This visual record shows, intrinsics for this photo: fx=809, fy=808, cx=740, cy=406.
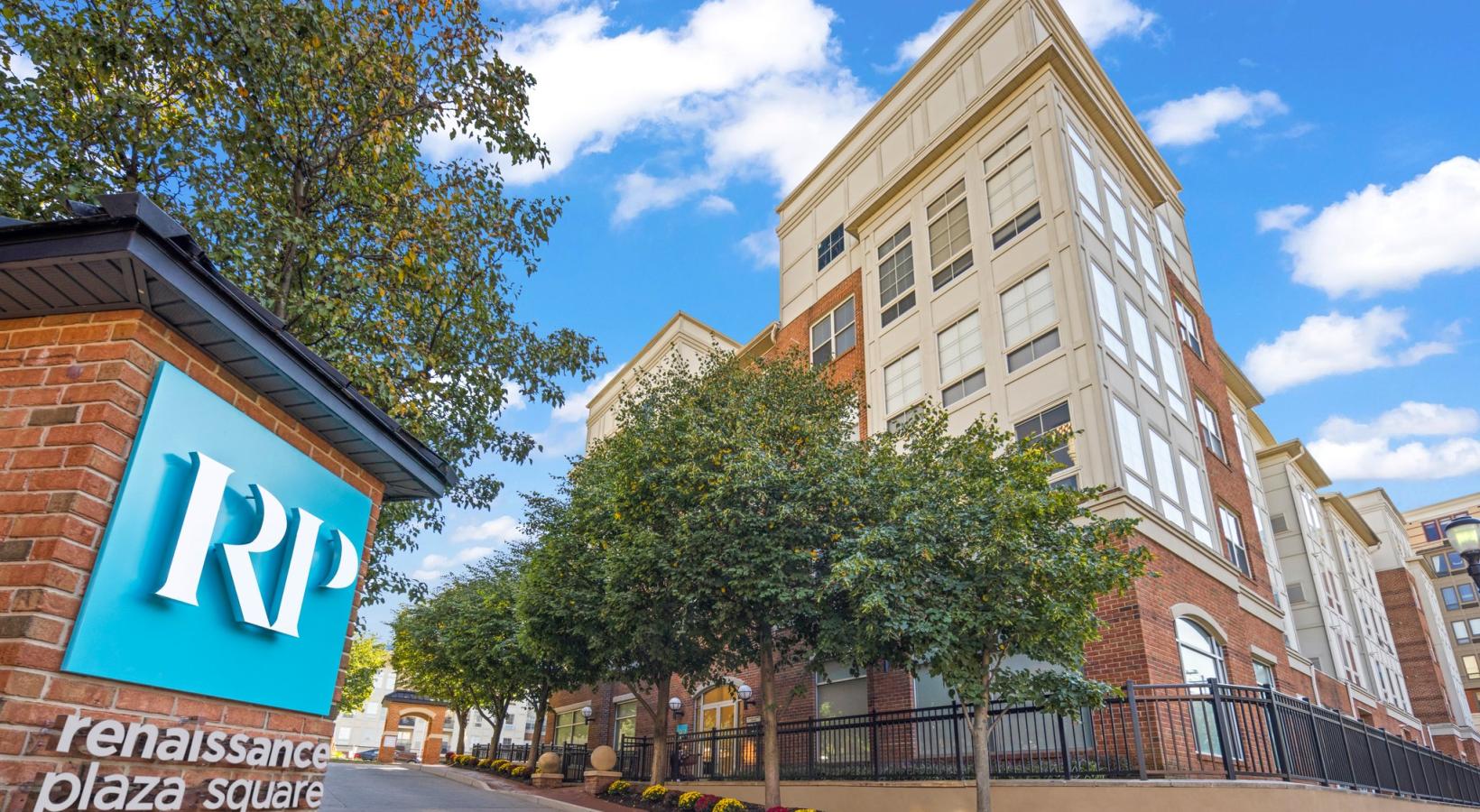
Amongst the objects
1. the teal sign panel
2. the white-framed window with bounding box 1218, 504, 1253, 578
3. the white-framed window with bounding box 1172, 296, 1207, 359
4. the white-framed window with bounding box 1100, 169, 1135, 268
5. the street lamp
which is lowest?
the teal sign panel

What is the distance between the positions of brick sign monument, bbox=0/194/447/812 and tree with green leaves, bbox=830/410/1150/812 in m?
7.91

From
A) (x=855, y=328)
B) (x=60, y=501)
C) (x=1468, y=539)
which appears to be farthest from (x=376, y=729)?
(x=60, y=501)

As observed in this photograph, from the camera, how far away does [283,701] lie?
12.2 feet

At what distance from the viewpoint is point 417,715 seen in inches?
1656

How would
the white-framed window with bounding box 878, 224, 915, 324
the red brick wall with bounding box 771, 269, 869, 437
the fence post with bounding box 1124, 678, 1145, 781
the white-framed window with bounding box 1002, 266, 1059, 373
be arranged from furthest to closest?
the red brick wall with bounding box 771, 269, 869, 437
the white-framed window with bounding box 878, 224, 915, 324
the white-framed window with bounding box 1002, 266, 1059, 373
the fence post with bounding box 1124, 678, 1145, 781

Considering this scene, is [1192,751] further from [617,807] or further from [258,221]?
[258,221]

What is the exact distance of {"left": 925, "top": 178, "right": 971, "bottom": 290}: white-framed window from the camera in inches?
839

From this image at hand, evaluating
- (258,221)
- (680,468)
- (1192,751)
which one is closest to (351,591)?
(258,221)

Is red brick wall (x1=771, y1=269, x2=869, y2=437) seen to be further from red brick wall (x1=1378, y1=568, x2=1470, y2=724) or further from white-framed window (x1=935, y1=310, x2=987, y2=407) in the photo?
red brick wall (x1=1378, y1=568, x2=1470, y2=724)

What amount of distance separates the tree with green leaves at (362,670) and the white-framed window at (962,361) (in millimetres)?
42438

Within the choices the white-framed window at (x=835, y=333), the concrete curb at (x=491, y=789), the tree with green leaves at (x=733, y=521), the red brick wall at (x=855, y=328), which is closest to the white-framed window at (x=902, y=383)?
the red brick wall at (x=855, y=328)

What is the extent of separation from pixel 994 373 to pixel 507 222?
496 inches

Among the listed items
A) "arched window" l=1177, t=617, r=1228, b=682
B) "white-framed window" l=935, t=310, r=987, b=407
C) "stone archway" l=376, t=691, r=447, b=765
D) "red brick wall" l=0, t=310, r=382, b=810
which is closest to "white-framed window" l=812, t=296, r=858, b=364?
"white-framed window" l=935, t=310, r=987, b=407

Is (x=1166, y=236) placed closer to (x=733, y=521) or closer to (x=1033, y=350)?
(x=1033, y=350)
